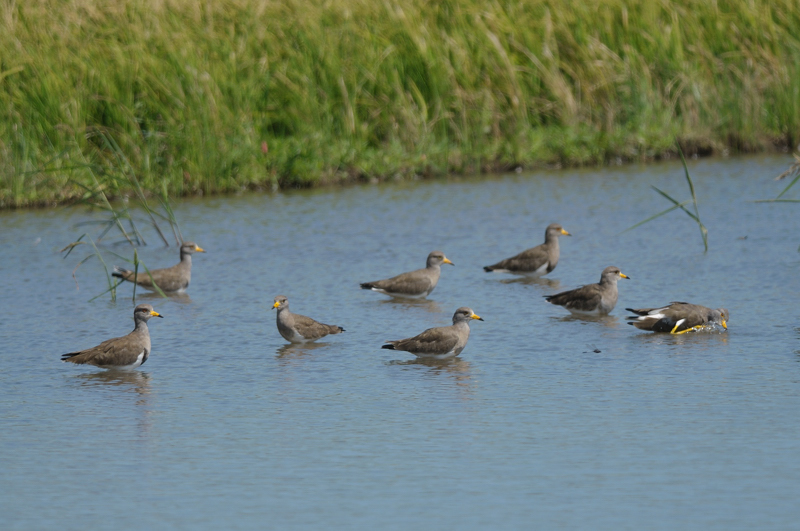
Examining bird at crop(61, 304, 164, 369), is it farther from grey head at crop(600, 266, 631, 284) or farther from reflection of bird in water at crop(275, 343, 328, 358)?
grey head at crop(600, 266, 631, 284)

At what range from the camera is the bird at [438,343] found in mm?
10430

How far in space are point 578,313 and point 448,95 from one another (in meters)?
9.33

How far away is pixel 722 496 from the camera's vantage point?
687 cm

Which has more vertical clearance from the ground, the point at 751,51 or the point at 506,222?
the point at 751,51

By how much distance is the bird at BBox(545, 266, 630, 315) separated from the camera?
479 inches

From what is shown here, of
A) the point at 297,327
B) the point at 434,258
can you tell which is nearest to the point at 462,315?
the point at 297,327

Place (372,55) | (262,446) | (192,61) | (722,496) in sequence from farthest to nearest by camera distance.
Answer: (372,55)
(192,61)
(262,446)
(722,496)

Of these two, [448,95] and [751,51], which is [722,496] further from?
[751,51]

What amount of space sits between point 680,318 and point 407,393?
299cm

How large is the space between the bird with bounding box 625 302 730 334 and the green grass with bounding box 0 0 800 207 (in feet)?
32.1

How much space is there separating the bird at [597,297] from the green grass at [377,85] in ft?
28.2

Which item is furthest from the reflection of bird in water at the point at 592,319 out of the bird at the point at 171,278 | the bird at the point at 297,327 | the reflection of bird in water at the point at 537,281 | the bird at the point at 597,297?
A: the bird at the point at 171,278

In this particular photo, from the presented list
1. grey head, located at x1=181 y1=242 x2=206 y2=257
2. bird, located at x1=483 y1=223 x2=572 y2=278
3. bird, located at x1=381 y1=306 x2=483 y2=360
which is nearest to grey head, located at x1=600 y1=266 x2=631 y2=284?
bird, located at x1=483 y1=223 x2=572 y2=278

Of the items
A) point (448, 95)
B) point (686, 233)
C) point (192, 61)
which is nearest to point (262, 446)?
point (686, 233)
